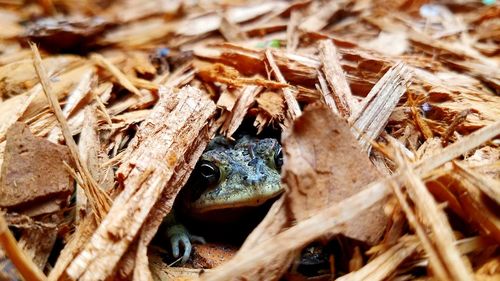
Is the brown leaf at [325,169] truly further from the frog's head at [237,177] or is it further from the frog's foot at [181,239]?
the frog's foot at [181,239]

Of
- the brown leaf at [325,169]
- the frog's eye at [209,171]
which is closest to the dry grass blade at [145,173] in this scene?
the frog's eye at [209,171]

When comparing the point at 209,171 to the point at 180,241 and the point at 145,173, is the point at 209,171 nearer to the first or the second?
the point at 180,241

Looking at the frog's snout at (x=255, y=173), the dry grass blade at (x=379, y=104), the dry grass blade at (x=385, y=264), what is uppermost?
the dry grass blade at (x=379, y=104)

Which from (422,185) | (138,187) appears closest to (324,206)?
(422,185)

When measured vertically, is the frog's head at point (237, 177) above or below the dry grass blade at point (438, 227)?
above

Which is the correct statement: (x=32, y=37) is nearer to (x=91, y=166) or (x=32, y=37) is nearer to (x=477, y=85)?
(x=91, y=166)

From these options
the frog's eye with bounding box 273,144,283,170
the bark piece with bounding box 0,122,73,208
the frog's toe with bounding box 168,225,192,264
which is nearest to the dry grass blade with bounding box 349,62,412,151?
the frog's eye with bounding box 273,144,283,170

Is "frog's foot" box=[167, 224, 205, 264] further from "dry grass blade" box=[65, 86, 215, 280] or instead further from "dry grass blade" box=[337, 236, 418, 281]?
"dry grass blade" box=[337, 236, 418, 281]

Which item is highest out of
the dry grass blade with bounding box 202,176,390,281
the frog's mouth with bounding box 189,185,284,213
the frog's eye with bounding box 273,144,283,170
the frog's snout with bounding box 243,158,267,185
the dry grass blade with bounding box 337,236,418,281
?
the frog's eye with bounding box 273,144,283,170

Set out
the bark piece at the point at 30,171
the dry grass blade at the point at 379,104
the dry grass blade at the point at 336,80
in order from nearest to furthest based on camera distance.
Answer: the bark piece at the point at 30,171 < the dry grass blade at the point at 379,104 < the dry grass blade at the point at 336,80
